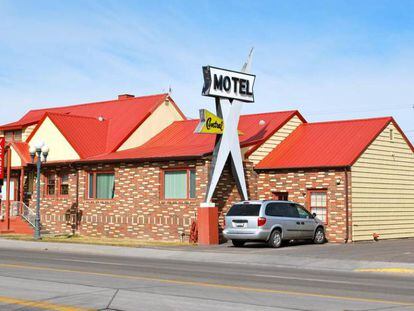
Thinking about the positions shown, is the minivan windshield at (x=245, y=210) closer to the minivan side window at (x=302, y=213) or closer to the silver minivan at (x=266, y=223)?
the silver minivan at (x=266, y=223)

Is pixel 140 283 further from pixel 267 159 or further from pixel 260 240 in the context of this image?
pixel 267 159

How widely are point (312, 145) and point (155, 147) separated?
8.39m

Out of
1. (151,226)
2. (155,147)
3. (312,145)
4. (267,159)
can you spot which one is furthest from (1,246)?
(312,145)

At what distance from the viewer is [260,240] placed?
25.4 m

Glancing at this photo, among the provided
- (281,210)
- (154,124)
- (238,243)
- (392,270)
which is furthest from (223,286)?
(154,124)

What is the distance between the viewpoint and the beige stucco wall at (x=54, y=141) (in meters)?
35.7

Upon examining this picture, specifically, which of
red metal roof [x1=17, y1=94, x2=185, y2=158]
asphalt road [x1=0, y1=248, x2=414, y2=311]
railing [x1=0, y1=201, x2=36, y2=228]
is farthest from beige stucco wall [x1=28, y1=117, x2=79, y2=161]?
asphalt road [x1=0, y1=248, x2=414, y2=311]

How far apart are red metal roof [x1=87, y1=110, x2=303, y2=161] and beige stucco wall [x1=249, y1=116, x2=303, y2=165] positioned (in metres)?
0.31

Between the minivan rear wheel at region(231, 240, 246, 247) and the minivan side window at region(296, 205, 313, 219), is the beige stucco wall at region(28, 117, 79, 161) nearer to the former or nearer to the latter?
the minivan rear wheel at region(231, 240, 246, 247)

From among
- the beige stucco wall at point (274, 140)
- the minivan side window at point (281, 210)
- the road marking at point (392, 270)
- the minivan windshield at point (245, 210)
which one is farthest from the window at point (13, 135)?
the road marking at point (392, 270)

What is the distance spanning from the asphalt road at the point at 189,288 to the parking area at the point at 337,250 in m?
4.03

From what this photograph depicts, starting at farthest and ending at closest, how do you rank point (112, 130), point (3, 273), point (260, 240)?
point (112, 130) → point (260, 240) → point (3, 273)

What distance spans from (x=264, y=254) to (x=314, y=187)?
27.2 ft

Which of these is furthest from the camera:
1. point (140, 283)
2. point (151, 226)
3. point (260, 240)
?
point (151, 226)
